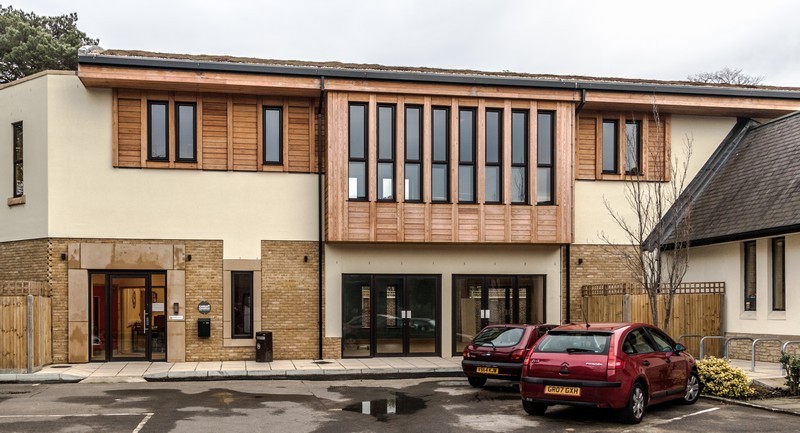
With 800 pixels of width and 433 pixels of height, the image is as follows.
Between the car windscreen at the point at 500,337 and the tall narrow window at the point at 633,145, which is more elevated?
the tall narrow window at the point at 633,145

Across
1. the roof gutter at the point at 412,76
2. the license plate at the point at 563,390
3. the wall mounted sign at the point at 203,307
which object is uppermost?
the roof gutter at the point at 412,76

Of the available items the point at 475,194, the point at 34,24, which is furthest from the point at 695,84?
the point at 34,24

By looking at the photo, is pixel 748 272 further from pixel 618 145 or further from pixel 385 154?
pixel 385 154

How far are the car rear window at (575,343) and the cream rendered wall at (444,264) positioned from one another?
30.7ft

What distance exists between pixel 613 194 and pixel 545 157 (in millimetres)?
2621

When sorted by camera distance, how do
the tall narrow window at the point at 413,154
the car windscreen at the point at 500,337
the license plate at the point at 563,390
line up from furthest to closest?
the tall narrow window at the point at 413,154
the car windscreen at the point at 500,337
the license plate at the point at 563,390

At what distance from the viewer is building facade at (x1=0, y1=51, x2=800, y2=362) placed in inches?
787

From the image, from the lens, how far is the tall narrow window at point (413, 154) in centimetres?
2091

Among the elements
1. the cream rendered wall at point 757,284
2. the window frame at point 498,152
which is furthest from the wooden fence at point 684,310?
the window frame at point 498,152

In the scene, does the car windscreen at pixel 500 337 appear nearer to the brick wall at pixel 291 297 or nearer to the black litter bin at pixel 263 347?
the brick wall at pixel 291 297

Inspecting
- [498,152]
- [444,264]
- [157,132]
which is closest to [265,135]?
[157,132]

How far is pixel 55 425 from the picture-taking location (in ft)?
37.3

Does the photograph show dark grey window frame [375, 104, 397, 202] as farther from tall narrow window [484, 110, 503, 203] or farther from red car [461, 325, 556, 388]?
red car [461, 325, 556, 388]

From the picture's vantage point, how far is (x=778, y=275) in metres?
19.3
